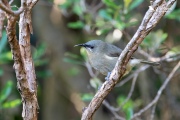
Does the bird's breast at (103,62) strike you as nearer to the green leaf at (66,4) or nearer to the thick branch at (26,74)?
the green leaf at (66,4)

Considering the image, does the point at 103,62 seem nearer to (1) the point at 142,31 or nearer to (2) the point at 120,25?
(2) the point at 120,25

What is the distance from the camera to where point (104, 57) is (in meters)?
3.85

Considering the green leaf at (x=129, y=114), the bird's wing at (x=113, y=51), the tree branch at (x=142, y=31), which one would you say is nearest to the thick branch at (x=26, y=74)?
the tree branch at (x=142, y=31)

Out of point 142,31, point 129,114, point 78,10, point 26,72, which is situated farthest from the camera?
point 78,10

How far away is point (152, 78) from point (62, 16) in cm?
150

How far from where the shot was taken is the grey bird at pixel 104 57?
12.2 feet

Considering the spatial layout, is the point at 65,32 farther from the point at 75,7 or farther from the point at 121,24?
the point at 121,24

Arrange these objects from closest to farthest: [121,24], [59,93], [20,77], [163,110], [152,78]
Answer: [20,77], [121,24], [163,110], [152,78], [59,93]

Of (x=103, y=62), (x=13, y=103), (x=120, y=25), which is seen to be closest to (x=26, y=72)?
(x=13, y=103)

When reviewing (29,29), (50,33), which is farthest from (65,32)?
(29,29)

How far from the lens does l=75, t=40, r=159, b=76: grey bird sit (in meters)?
3.72

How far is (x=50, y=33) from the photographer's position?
5.88 m

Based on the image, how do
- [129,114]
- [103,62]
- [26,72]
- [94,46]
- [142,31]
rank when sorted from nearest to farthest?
[142,31] → [26,72] → [129,114] → [103,62] → [94,46]

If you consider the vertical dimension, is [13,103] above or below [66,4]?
below
